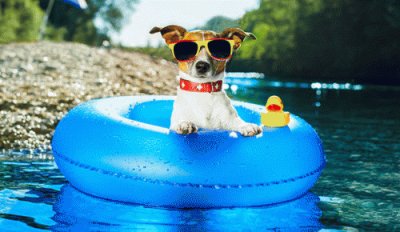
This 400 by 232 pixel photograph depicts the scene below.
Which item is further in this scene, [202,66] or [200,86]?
[200,86]

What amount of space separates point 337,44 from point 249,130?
1457 inches

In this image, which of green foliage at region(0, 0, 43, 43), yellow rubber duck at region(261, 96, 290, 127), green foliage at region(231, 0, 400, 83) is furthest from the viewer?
green foliage at region(231, 0, 400, 83)

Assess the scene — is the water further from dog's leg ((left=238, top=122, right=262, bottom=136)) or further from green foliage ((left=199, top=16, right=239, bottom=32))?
green foliage ((left=199, top=16, right=239, bottom=32))

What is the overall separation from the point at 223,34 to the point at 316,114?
8.85 m

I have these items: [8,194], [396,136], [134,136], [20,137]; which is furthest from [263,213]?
[396,136]

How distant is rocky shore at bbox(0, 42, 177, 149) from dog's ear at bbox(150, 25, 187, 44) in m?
3.34

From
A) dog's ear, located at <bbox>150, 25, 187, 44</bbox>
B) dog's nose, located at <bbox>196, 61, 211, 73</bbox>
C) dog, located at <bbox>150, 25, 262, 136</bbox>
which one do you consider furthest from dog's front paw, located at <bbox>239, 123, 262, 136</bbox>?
dog's ear, located at <bbox>150, 25, 187, 44</bbox>

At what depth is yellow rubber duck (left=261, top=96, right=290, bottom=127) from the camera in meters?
4.87

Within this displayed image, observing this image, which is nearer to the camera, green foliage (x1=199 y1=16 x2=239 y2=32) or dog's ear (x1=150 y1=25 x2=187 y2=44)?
dog's ear (x1=150 y1=25 x2=187 y2=44)

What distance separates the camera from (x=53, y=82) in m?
12.2

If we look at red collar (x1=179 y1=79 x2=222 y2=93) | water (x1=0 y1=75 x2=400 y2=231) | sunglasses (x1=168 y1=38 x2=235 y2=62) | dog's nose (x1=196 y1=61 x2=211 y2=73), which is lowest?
water (x1=0 y1=75 x2=400 y2=231)

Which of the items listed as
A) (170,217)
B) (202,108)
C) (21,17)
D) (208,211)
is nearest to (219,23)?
(202,108)

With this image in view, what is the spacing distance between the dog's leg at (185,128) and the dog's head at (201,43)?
1.27 feet

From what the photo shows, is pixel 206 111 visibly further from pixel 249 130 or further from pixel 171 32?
pixel 171 32
